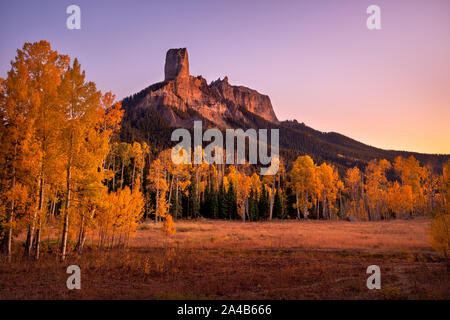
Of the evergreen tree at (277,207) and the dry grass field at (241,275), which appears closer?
the dry grass field at (241,275)

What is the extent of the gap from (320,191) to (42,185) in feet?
152

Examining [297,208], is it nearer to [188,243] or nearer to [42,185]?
[188,243]

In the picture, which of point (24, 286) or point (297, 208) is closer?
point (24, 286)

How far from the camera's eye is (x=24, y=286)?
10094mm

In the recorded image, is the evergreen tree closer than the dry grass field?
No

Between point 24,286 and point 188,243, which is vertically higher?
point 24,286

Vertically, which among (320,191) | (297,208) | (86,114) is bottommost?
(297,208)

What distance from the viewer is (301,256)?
17.3m

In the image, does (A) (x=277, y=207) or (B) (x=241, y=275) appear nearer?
(B) (x=241, y=275)

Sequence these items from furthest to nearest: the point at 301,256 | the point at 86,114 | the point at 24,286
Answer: the point at 301,256 → the point at 86,114 → the point at 24,286

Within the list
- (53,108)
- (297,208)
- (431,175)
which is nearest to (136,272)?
(53,108)

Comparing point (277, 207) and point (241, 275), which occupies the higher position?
point (241, 275)
